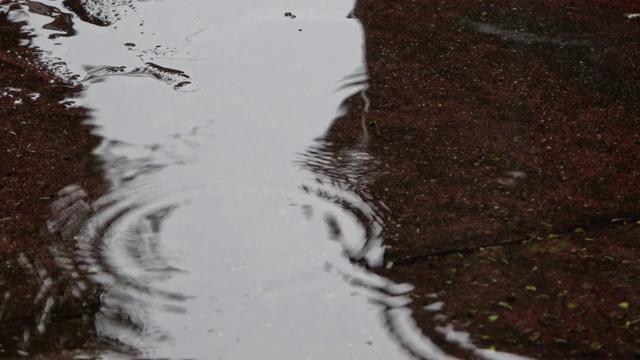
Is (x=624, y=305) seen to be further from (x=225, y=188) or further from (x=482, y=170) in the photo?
(x=225, y=188)

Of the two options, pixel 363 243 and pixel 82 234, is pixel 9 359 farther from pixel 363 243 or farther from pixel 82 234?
pixel 363 243

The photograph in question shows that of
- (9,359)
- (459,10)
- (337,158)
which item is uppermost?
(459,10)

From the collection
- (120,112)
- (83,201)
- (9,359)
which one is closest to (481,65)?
(120,112)

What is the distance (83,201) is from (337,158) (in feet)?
3.46

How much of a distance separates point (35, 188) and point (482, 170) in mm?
1818

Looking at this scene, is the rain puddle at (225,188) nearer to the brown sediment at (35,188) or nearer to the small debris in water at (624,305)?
the brown sediment at (35,188)

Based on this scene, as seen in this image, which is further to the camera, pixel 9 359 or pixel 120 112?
pixel 120 112

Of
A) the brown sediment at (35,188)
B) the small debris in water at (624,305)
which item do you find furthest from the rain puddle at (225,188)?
the small debris in water at (624,305)

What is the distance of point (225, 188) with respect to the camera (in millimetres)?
Result: 3166

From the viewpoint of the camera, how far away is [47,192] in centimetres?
311

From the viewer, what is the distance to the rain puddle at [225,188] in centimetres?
254

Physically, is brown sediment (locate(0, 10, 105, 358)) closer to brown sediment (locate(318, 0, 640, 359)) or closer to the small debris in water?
brown sediment (locate(318, 0, 640, 359))

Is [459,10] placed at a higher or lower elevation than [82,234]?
higher

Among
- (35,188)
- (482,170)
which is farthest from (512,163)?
(35,188)
